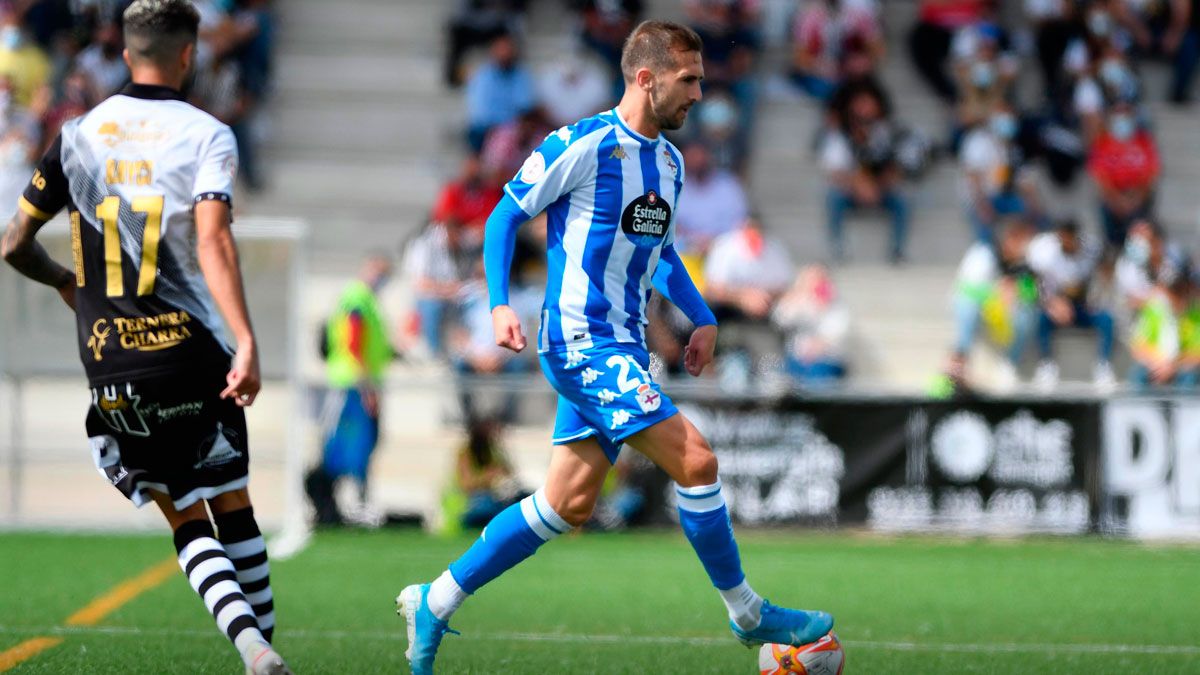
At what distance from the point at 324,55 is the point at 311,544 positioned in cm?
1038

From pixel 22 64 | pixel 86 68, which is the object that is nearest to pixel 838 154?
pixel 86 68

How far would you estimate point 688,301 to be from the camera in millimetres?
6516

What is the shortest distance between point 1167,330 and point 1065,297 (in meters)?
1.65

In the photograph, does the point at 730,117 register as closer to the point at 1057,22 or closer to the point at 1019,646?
the point at 1057,22

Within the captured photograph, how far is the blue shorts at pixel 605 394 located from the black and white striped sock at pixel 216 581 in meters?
1.25

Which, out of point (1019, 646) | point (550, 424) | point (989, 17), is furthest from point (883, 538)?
point (989, 17)

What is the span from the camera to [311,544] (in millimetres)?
12836

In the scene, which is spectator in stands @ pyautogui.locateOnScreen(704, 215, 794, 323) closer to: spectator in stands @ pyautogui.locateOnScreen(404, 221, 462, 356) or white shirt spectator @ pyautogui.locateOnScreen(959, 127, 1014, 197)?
spectator in stands @ pyautogui.locateOnScreen(404, 221, 462, 356)

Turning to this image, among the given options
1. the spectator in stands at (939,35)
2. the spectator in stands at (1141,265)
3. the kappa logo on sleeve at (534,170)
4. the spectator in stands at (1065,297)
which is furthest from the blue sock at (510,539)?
the spectator in stands at (939,35)

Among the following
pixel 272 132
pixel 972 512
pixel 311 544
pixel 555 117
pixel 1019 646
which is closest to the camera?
pixel 1019 646

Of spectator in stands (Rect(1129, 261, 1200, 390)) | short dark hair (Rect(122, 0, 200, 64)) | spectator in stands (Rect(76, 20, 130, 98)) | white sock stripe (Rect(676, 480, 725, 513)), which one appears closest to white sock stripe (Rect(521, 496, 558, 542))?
white sock stripe (Rect(676, 480, 725, 513))

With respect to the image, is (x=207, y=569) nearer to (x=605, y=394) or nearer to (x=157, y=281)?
(x=157, y=281)

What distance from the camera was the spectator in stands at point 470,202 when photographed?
1752 centimetres

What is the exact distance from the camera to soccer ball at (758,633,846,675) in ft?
20.0
